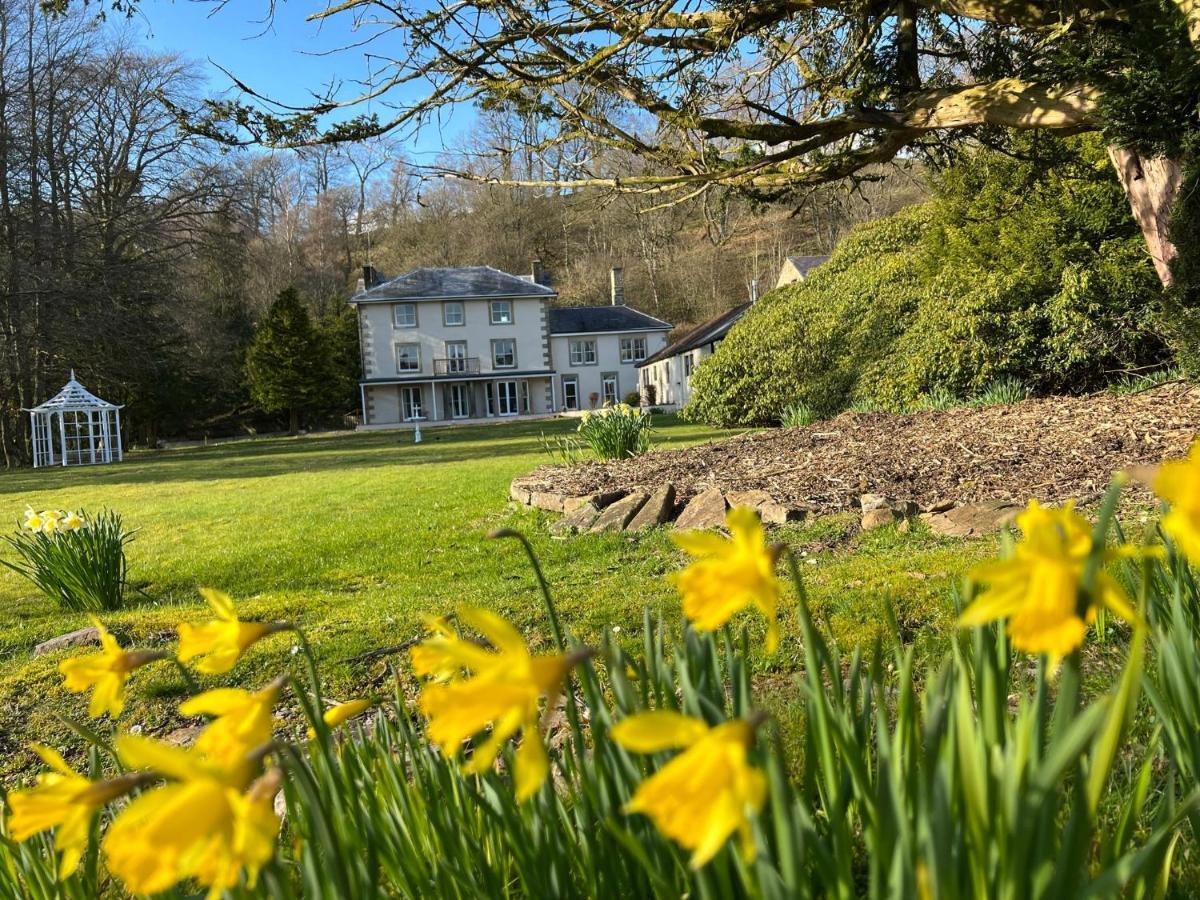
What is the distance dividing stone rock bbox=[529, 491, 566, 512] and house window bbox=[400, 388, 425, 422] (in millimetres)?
31036

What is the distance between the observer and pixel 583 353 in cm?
4106

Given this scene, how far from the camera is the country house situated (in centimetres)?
3753

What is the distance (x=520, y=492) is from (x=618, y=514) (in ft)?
6.98

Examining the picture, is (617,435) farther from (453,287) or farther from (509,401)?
(453,287)

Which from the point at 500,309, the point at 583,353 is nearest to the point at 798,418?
the point at 500,309

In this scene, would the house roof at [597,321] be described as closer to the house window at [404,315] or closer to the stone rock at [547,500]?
the house window at [404,315]

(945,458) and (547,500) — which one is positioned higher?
(945,458)

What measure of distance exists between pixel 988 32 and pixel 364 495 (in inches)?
317

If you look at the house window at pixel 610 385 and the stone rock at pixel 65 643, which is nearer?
the stone rock at pixel 65 643

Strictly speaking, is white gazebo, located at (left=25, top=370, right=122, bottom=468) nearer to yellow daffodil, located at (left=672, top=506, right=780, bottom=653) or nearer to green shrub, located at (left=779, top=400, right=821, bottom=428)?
green shrub, located at (left=779, top=400, right=821, bottom=428)

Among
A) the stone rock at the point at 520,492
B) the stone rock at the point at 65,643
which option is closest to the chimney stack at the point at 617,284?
the stone rock at the point at 520,492

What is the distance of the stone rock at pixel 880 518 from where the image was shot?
5348 mm

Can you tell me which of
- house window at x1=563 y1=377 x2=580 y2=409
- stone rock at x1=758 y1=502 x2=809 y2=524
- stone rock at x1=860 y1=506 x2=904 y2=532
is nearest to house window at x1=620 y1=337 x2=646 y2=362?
house window at x1=563 y1=377 x2=580 y2=409

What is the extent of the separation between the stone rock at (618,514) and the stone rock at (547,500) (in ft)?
2.57
